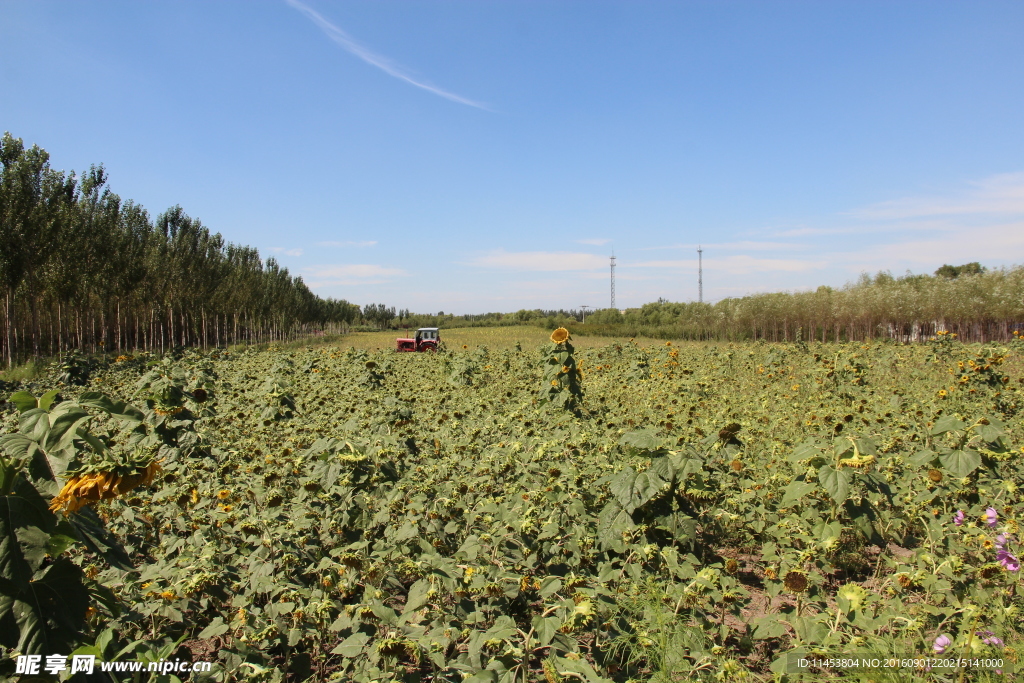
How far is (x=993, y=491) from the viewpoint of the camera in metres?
3.67

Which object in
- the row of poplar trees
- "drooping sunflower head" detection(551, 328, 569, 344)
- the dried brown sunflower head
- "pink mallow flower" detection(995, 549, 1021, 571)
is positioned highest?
the row of poplar trees

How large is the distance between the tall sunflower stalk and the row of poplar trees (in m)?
19.9

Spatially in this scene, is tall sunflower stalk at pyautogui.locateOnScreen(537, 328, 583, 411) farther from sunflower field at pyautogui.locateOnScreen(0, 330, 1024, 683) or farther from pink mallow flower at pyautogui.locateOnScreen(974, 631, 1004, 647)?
pink mallow flower at pyautogui.locateOnScreen(974, 631, 1004, 647)

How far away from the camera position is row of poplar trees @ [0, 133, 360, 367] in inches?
765

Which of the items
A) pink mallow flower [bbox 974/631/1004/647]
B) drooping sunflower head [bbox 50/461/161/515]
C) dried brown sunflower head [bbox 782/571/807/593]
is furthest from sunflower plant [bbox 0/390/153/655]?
pink mallow flower [bbox 974/631/1004/647]

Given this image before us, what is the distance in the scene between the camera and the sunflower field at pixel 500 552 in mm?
1699

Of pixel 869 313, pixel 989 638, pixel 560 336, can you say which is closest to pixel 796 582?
pixel 989 638

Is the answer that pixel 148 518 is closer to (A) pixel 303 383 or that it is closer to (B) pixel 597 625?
(B) pixel 597 625

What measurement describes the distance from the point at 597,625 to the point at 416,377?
9.72 metres

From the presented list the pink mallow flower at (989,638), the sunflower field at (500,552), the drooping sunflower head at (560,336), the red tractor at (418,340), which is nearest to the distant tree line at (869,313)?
the red tractor at (418,340)

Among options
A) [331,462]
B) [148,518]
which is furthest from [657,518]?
[148,518]

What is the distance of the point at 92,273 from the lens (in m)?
23.4

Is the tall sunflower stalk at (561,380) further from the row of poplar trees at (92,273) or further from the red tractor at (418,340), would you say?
the row of poplar trees at (92,273)

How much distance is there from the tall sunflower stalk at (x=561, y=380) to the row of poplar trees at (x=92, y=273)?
19.9 m
